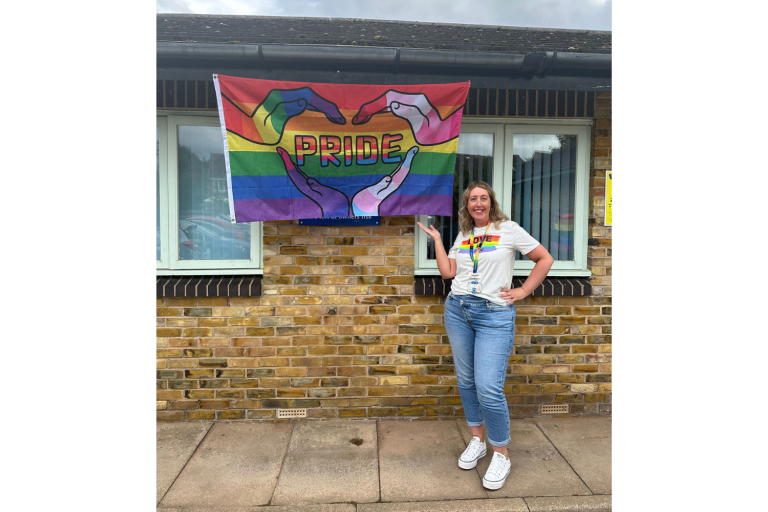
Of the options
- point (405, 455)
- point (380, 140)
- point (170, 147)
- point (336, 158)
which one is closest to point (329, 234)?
point (336, 158)

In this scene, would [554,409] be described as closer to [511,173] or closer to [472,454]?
[472,454]

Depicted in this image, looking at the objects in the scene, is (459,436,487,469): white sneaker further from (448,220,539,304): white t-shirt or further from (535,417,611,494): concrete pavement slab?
(448,220,539,304): white t-shirt

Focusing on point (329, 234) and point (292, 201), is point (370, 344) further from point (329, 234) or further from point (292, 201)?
point (292, 201)

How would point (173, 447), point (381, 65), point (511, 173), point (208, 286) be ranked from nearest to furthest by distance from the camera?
point (381, 65) < point (173, 447) < point (208, 286) < point (511, 173)

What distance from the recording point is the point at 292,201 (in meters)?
3.26

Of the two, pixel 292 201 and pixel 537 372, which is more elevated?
pixel 292 201

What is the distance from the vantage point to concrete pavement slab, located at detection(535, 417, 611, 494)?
2838 millimetres

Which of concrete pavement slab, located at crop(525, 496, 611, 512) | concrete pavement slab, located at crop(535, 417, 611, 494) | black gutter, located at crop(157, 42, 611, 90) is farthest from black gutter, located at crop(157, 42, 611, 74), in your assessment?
concrete pavement slab, located at crop(525, 496, 611, 512)

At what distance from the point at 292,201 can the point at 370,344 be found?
1368mm

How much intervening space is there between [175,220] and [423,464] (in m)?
2.80

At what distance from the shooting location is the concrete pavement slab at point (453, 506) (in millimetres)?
2521

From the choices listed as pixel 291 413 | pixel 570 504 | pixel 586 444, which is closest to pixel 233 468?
pixel 291 413

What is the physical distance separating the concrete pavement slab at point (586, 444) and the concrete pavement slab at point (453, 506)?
597 millimetres

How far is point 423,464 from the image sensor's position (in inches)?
117
